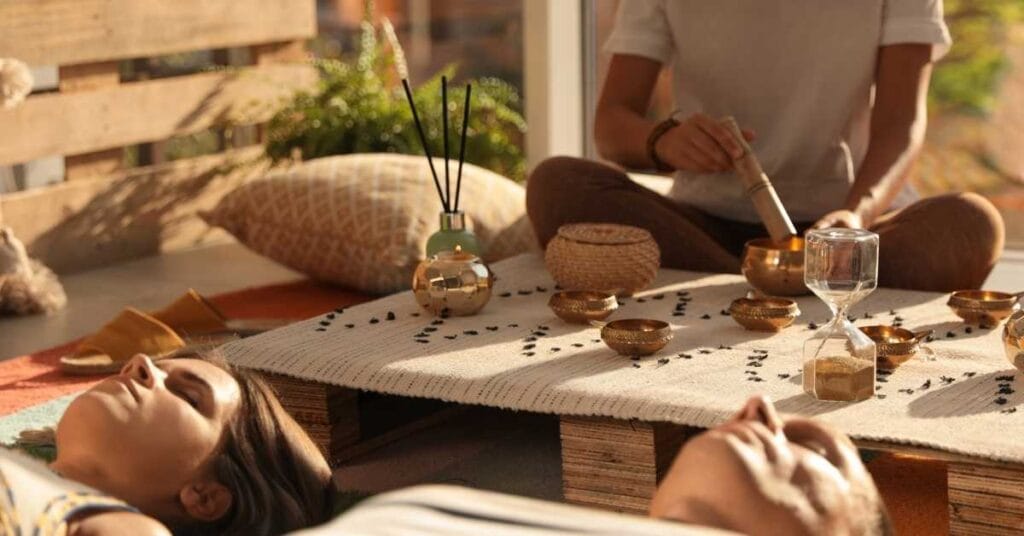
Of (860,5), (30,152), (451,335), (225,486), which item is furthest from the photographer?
(30,152)

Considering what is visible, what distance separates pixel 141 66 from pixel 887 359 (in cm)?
292

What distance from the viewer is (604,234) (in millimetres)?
2939

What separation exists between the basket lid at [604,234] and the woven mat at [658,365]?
106 mm

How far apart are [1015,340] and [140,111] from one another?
9.61ft

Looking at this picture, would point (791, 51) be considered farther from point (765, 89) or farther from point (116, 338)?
point (116, 338)

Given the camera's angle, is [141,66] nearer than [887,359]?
No

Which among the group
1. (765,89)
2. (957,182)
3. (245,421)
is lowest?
(957,182)

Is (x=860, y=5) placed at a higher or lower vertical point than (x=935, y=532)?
higher

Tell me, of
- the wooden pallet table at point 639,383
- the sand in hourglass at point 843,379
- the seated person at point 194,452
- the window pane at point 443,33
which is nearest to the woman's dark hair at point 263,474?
the seated person at point 194,452

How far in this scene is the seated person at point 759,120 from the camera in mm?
3271

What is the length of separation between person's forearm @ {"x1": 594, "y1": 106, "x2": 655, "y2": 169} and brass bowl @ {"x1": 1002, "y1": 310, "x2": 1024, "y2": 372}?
3.70 ft

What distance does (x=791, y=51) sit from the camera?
346 centimetres

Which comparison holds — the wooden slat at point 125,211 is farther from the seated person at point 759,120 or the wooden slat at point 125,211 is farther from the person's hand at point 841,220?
the person's hand at point 841,220

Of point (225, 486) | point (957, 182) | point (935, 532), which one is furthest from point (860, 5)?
point (957, 182)
